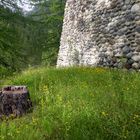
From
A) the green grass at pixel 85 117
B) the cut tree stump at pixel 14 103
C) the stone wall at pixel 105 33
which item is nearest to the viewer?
the green grass at pixel 85 117

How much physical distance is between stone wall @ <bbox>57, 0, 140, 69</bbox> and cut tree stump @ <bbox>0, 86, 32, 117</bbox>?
4239 mm

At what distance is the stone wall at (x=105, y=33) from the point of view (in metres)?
11.8

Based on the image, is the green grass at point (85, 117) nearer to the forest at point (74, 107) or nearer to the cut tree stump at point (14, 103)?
the forest at point (74, 107)

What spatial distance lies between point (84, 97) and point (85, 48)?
7873 mm

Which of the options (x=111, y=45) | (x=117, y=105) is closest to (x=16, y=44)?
(x=111, y=45)

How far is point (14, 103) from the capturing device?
8.34 m

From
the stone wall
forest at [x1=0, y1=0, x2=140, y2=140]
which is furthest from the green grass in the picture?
the stone wall

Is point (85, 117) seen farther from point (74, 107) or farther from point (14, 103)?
point (14, 103)

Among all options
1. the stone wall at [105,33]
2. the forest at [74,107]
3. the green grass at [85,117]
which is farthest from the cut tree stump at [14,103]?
the stone wall at [105,33]

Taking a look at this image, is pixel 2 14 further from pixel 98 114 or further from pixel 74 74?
pixel 98 114

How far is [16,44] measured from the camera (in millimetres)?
18797

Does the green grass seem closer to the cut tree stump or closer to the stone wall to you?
the cut tree stump

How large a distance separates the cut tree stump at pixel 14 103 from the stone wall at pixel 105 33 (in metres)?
4.24

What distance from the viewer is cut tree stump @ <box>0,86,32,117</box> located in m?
8.29
